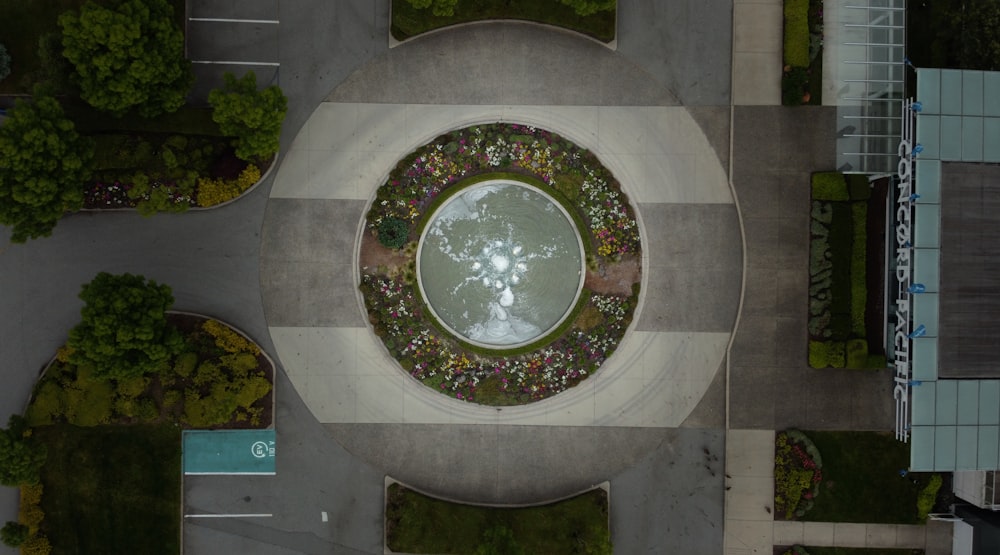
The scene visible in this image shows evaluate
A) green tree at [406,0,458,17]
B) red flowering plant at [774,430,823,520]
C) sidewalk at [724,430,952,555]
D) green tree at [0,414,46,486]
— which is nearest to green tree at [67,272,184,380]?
green tree at [0,414,46,486]

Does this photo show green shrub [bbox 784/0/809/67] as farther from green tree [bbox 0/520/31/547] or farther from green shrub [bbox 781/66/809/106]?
green tree [bbox 0/520/31/547]

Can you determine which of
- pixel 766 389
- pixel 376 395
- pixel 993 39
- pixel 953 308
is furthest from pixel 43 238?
pixel 993 39

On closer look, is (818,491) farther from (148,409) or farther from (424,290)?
(148,409)

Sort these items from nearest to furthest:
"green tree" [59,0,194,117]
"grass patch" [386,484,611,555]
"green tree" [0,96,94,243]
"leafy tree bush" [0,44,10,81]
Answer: "green tree" [0,96,94,243] → "green tree" [59,0,194,117] → "leafy tree bush" [0,44,10,81] → "grass patch" [386,484,611,555]

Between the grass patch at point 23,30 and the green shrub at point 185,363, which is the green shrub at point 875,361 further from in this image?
the grass patch at point 23,30

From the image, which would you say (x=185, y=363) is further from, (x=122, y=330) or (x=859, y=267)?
(x=859, y=267)

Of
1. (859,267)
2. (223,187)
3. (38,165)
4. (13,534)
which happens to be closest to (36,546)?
(13,534)
